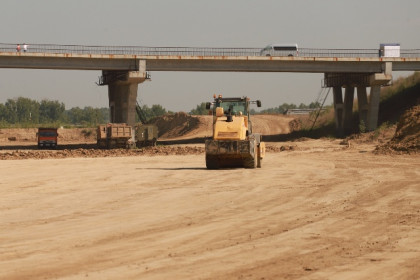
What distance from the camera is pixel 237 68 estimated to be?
68.9 metres

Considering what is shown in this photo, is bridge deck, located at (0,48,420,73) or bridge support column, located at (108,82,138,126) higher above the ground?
bridge deck, located at (0,48,420,73)

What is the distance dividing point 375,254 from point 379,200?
8.16m

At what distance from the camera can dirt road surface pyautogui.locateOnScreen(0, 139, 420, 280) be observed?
10.3 m

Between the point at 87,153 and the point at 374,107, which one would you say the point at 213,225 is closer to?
the point at 87,153

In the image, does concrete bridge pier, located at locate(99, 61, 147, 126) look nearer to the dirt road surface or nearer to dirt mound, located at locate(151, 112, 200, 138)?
dirt mound, located at locate(151, 112, 200, 138)

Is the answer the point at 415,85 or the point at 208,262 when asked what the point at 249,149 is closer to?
the point at 208,262

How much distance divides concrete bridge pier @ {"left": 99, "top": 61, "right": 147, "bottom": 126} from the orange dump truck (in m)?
6.70

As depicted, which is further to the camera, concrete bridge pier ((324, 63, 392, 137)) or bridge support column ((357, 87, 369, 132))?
bridge support column ((357, 87, 369, 132))

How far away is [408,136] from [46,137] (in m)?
36.6

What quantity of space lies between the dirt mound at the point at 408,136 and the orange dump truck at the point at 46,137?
34527mm

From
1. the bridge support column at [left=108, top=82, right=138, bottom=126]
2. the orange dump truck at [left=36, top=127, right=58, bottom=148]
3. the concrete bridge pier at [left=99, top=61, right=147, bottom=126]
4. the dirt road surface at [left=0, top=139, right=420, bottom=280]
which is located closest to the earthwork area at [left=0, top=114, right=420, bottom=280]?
the dirt road surface at [left=0, top=139, right=420, bottom=280]

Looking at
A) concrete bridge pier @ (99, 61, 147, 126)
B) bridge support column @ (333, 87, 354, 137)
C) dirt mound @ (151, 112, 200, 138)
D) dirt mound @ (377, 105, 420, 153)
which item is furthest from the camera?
dirt mound @ (151, 112, 200, 138)

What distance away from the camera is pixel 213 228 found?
14.1m

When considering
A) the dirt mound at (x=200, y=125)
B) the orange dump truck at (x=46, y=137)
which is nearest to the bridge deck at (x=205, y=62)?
the orange dump truck at (x=46, y=137)
